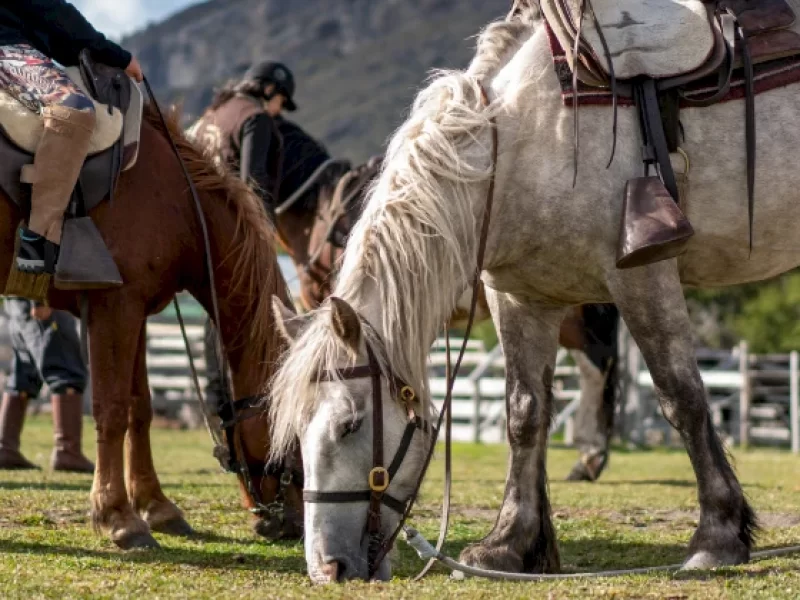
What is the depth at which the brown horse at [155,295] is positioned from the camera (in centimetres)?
583

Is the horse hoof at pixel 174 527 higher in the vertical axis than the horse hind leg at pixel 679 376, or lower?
lower

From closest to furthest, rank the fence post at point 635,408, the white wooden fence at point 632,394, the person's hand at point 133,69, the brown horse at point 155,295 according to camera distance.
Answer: the brown horse at point 155,295
the person's hand at point 133,69
the fence post at point 635,408
the white wooden fence at point 632,394

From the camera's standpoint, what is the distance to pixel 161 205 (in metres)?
6.04

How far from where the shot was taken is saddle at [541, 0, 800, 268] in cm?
506

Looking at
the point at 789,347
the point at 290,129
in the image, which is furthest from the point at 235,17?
the point at 290,129

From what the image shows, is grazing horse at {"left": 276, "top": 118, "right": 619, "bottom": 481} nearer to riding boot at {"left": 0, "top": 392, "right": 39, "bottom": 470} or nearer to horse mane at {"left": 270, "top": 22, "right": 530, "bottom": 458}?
riding boot at {"left": 0, "top": 392, "right": 39, "bottom": 470}

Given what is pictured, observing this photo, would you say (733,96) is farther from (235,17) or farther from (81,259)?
(235,17)

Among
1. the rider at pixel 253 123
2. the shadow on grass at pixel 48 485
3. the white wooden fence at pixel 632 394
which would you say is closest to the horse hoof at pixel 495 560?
Answer: the shadow on grass at pixel 48 485

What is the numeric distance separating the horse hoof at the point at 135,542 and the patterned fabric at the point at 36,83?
6.54 feet

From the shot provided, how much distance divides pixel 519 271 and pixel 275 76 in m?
5.24

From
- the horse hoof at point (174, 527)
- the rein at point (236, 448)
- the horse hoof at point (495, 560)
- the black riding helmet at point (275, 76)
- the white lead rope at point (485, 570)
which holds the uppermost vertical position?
the black riding helmet at point (275, 76)

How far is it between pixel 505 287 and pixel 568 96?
0.88m

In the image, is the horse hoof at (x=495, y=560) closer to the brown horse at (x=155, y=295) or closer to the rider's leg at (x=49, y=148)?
the brown horse at (x=155, y=295)

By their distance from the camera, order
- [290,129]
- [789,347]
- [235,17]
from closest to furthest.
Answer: [290,129] → [789,347] → [235,17]
